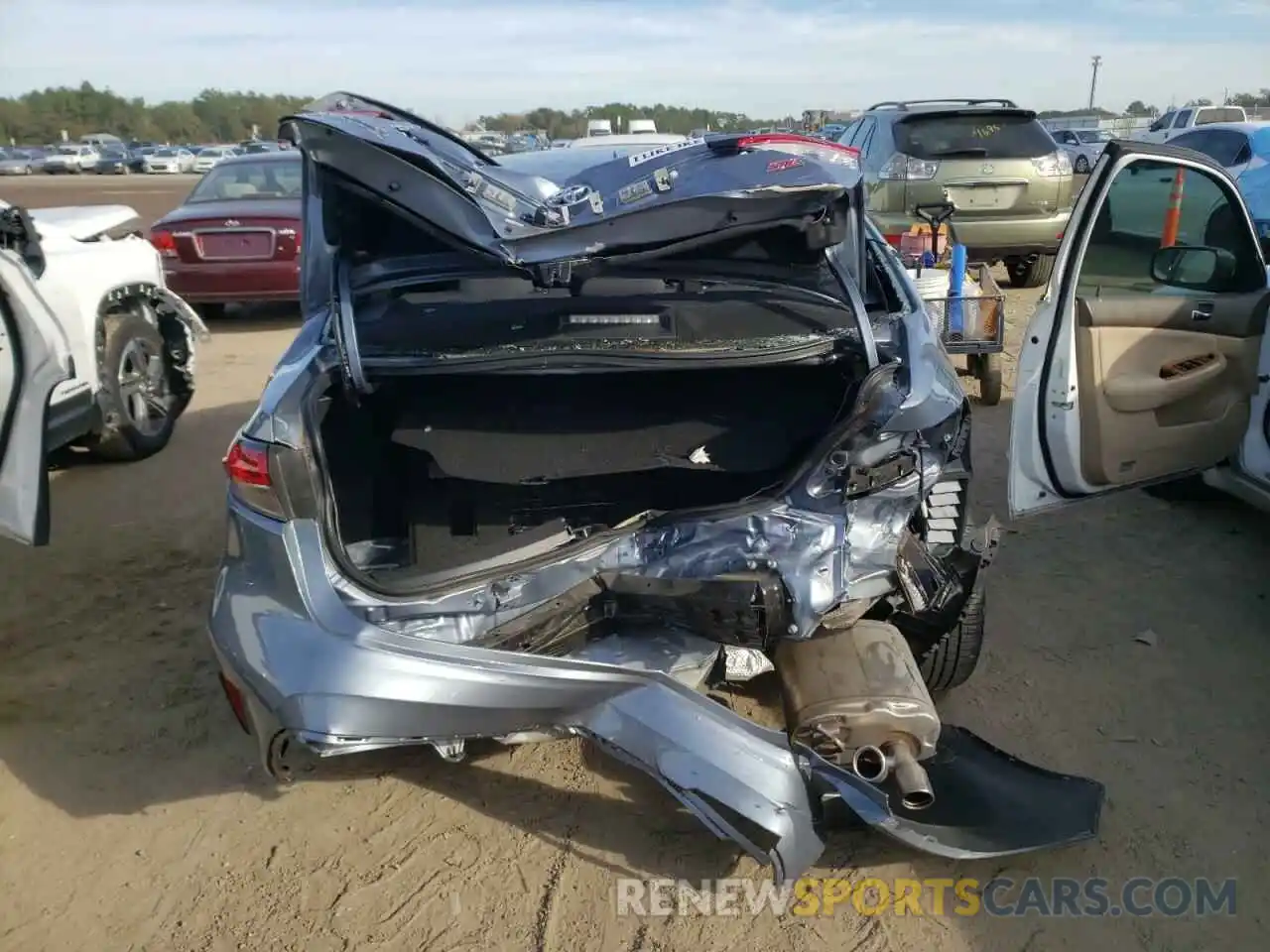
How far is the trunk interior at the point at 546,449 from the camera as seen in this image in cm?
295

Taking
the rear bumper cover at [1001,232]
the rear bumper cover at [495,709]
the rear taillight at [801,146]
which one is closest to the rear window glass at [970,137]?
the rear bumper cover at [1001,232]

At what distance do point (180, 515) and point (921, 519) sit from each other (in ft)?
12.8

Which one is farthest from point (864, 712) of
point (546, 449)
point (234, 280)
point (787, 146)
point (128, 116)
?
point (128, 116)

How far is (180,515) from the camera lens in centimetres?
519

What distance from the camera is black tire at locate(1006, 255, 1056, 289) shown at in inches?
387

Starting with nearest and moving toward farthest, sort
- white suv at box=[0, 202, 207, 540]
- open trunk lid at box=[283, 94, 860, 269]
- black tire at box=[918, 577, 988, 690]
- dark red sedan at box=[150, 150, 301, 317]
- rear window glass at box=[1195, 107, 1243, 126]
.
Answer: open trunk lid at box=[283, 94, 860, 269], black tire at box=[918, 577, 988, 690], white suv at box=[0, 202, 207, 540], dark red sedan at box=[150, 150, 301, 317], rear window glass at box=[1195, 107, 1243, 126]

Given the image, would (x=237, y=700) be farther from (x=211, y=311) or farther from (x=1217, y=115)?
(x=1217, y=115)

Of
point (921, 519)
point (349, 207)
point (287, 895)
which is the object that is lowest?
point (287, 895)

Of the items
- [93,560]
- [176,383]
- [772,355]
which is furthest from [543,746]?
[176,383]

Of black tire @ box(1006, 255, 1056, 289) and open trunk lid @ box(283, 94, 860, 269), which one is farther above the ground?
open trunk lid @ box(283, 94, 860, 269)

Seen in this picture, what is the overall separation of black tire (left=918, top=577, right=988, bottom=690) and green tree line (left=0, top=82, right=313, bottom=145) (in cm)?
7589

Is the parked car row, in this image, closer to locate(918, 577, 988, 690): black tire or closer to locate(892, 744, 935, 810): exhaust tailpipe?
locate(918, 577, 988, 690): black tire

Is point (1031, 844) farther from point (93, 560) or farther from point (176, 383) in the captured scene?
point (176, 383)

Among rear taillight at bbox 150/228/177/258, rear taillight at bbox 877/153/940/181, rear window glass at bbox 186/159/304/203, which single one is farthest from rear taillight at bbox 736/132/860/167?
rear window glass at bbox 186/159/304/203
